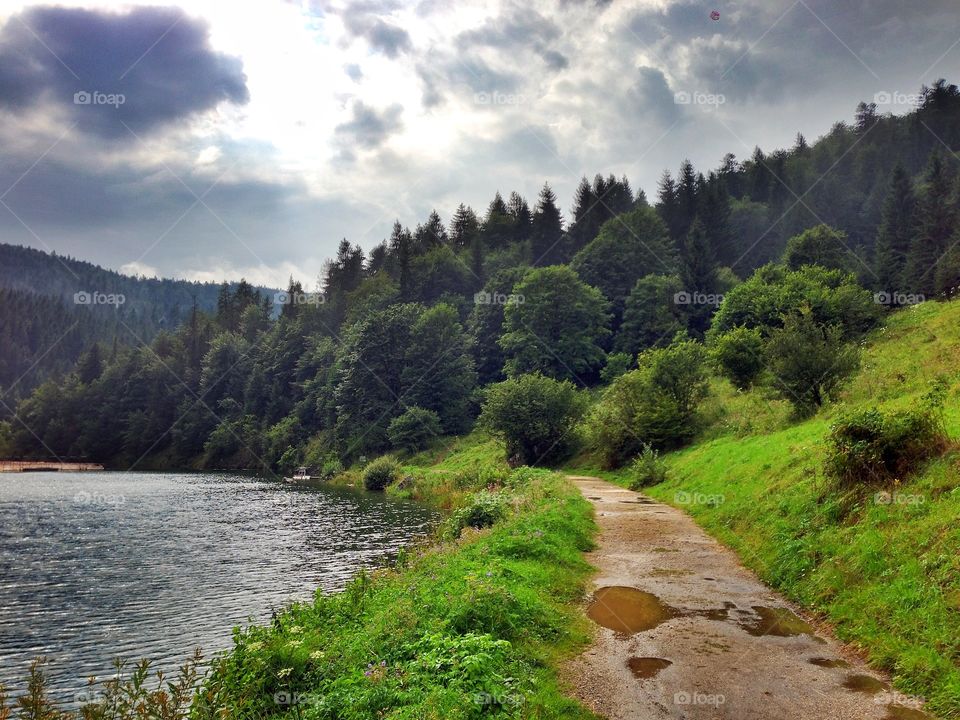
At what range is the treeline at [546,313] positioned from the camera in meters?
53.6

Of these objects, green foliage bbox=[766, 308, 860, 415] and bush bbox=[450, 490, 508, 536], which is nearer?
bush bbox=[450, 490, 508, 536]

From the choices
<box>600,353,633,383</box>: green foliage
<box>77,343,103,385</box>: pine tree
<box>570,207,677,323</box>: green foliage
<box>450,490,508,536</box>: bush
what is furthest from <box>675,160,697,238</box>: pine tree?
<box>77,343,103,385</box>: pine tree

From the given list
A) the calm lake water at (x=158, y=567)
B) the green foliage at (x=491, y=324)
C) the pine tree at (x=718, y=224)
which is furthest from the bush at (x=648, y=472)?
the pine tree at (x=718, y=224)

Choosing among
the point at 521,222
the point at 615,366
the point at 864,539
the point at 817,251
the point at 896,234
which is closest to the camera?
the point at 864,539

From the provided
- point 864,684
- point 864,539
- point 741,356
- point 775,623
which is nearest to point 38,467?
point 741,356

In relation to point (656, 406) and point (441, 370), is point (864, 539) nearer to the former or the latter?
point (656, 406)

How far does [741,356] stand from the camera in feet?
134

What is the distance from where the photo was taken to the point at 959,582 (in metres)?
8.67

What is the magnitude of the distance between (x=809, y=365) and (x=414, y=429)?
5403 cm

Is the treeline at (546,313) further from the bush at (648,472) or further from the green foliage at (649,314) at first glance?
the bush at (648,472)

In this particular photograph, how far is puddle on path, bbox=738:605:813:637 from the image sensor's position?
10030mm

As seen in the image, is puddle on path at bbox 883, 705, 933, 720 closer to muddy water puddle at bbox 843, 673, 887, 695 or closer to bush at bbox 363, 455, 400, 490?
muddy water puddle at bbox 843, 673, 887, 695

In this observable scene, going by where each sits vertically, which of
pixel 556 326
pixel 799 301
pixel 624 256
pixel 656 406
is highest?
pixel 624 256

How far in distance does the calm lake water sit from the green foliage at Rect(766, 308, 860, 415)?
822 inches
